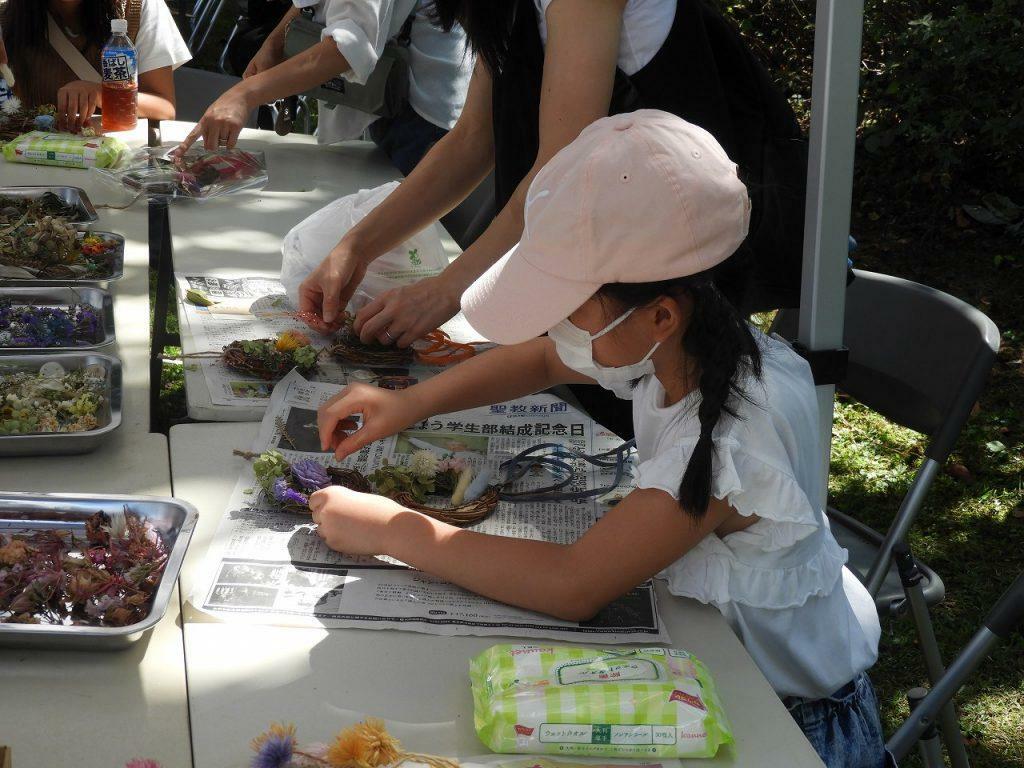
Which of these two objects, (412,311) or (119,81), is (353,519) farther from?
(119,81)

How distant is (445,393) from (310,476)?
268 millimetres

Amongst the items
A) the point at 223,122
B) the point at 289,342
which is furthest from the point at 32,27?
the point at 289,342

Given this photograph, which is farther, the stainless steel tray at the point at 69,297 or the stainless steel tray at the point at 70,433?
the stainless steel tray at the point at 69,297

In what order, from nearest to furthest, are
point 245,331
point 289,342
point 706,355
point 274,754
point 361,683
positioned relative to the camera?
point 274,754
point 361,683
point 706,355
point 289,342
point 245,331

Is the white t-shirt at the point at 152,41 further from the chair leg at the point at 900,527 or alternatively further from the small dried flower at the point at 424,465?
the chair leg at the point at 900,527

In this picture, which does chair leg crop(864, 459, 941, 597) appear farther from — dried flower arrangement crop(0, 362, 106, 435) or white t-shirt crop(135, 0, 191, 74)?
white t-shirt crop(135, 0, 191, 74)

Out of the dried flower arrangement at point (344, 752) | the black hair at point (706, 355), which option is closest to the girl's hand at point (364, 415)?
the black hair at point (706, 355)

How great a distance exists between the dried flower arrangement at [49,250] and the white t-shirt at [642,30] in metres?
1.06

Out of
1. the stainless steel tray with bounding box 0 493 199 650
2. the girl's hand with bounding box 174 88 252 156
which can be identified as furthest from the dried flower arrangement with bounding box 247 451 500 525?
the girl's hand with bounding box 174 88 252 156

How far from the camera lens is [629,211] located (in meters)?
1.10

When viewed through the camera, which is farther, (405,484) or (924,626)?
(924,626)

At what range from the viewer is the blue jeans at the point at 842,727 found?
1.34 metres

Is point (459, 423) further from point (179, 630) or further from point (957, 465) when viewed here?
point (957, 465)

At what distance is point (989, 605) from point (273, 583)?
7.75ft
